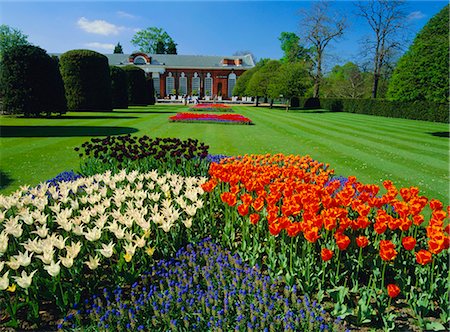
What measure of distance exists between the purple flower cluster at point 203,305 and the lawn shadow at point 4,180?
4997 millimetres

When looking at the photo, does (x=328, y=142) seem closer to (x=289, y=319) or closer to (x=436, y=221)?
(x=436, y=221)

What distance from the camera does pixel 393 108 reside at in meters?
30.5

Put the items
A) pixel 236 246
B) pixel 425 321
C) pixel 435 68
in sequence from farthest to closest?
pixel 435 68 < pixel 236 246 < pixel 425 321

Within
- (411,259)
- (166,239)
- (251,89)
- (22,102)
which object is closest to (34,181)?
(166,239)

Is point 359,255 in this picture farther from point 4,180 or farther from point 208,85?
point 208,85

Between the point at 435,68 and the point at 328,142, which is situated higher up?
the point at 435,68

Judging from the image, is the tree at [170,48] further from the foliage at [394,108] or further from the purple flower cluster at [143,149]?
the purple flower cluster at [143,149]

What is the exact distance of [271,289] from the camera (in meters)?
3.01

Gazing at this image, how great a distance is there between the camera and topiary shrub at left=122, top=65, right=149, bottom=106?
38.6 meters

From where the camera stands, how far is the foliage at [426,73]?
52.1ft

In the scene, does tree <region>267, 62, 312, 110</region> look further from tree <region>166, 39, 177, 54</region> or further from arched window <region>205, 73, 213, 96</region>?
tree <region>166, 39, 177, 54</region>

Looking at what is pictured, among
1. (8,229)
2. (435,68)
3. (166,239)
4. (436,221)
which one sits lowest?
(166,239)

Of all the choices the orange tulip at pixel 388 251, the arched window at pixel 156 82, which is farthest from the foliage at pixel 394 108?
the arched window at pixel 156 82

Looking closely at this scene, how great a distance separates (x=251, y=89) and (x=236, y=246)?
44.7 metres
